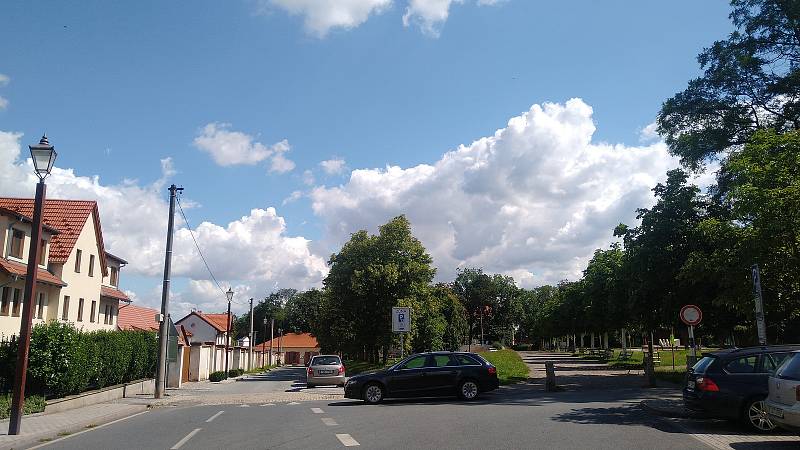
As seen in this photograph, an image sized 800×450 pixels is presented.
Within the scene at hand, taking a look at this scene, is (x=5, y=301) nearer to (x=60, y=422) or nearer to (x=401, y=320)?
(x=60, y=422)

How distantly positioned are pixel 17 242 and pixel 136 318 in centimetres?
2525

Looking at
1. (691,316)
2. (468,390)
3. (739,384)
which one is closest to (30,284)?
(468,390)

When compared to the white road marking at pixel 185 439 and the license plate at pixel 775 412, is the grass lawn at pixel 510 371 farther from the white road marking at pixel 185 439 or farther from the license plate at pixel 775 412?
the license plate at pixel 775 412

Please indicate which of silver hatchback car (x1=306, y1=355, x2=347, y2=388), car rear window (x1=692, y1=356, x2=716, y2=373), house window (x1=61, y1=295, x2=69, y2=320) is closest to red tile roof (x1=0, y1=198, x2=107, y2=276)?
house window (x1=61, y1=295, x2=69, y2=320)

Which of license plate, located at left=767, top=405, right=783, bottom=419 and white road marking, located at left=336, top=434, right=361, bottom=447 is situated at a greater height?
license plate, located at left=767, top=405, right=783, bottom=419

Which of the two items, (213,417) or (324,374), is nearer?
(213,417)

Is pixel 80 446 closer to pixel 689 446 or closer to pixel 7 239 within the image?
pixel 689 446

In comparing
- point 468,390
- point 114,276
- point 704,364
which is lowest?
point 468,390

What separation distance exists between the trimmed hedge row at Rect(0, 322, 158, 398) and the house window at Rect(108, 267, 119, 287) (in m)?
21.6

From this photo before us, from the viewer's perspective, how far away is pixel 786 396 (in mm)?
8602

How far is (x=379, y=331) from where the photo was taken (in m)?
47.0

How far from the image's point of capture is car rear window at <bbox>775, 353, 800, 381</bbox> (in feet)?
28.1

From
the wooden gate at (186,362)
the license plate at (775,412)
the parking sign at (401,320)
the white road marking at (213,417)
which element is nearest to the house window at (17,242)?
the wooden gate at (186,362)

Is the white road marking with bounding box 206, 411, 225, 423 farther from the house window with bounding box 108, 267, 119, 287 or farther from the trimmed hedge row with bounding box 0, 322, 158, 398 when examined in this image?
the house window with bounding box 108, 267, 119, 287
